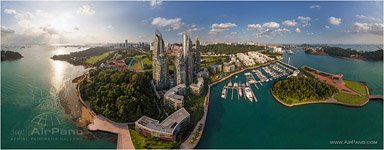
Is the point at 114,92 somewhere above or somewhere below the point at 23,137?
above

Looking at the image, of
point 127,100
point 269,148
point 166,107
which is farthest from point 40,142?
point 269,148

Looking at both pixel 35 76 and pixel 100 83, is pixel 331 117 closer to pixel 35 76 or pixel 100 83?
pixel 100 83

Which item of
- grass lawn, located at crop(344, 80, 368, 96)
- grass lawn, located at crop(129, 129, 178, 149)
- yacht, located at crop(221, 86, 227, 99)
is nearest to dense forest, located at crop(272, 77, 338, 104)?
grass lawn, located at crop(344, 80, 368, 96)

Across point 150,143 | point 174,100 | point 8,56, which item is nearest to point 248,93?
point 174,100

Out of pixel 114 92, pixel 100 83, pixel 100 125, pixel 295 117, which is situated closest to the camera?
pixel 100 125

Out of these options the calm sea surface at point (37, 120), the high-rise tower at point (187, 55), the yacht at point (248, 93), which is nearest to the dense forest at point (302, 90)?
the yacht at point (248, 93)

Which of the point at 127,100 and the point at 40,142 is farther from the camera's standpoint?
the point at 127,100

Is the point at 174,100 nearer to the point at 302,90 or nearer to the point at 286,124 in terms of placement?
the point at 286,124
